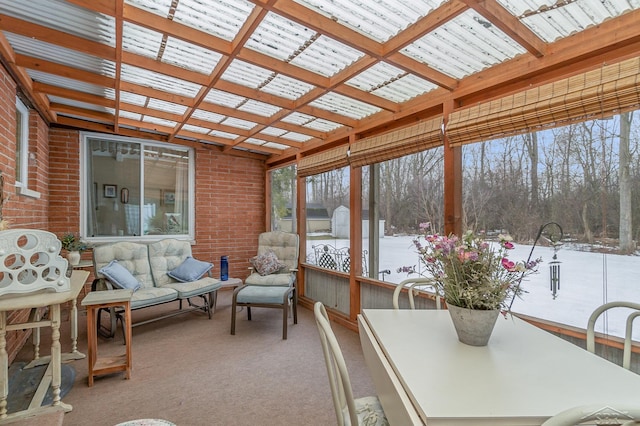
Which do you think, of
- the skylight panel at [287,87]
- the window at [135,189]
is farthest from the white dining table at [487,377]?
the window at [135,189]

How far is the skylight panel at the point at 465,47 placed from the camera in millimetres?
1696

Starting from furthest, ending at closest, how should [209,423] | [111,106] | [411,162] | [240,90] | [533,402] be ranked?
[111,106] → [411,162] → [240,90] → [209,423] → [533,402]

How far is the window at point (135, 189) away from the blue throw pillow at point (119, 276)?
4.01 ft

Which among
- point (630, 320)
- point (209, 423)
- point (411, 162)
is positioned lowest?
point (209, 423)

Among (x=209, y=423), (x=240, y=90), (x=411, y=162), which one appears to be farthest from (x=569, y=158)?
(x=209, y=423)

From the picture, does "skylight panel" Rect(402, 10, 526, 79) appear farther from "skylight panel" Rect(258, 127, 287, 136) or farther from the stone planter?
"skylight panel" Rect(258, 127, 287, 136)

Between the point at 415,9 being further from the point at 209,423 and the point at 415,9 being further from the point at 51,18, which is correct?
the point at 209,423

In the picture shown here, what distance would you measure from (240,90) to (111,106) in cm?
161

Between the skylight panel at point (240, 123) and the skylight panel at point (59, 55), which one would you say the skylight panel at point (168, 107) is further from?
the skylight panel at point (59, 55)

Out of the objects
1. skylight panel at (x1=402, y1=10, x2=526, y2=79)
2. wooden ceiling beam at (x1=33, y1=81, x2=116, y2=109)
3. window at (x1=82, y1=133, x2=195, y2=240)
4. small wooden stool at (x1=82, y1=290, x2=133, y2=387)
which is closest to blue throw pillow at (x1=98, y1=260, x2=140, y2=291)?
small wooden stool at (x1=82, y1=290, x2=133, y2=387)

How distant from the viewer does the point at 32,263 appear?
190 cm

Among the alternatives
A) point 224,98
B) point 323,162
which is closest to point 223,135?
point 224,98

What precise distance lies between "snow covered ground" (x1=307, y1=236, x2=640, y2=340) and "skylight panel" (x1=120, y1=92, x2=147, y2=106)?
3603mm

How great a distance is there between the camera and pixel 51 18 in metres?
1.92
